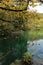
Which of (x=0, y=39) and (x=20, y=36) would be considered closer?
(x=0, y=39)

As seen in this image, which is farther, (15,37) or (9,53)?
(15,37)

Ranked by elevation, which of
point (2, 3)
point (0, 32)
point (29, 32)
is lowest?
point (29, 32)

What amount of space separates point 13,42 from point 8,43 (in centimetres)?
89

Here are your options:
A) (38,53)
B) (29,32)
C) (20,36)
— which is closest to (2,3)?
(38,53)

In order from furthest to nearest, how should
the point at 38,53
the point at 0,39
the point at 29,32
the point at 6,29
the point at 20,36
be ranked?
the point at 29,32
the point at 20,36
the point at 0,39
the point at 6,29
the point at 38,53

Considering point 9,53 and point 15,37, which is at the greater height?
point 9,53

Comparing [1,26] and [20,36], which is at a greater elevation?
[1,26]

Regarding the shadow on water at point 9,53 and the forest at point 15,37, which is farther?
the shadow on water at point 9,53

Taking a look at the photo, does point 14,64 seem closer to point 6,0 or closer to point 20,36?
point 6,0

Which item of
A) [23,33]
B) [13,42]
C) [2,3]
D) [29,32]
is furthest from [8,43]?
[2,3]

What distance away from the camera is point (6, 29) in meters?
22.1

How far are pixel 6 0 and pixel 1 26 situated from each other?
36.9ft

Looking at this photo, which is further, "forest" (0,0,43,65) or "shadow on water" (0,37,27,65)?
"shadow on water" (0,37,27,65)

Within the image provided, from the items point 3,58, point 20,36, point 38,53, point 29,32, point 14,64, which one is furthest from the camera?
point 29,32
